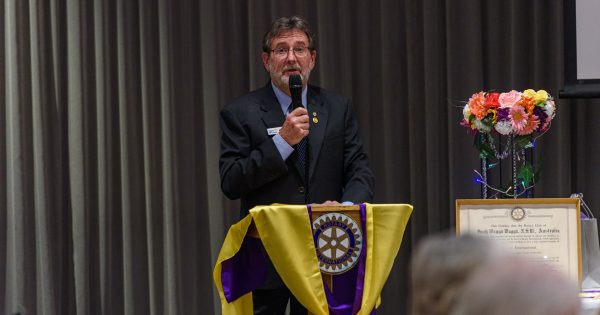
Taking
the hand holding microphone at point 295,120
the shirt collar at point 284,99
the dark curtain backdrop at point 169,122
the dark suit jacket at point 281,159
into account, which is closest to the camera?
the hand holding microphone at point 295,120

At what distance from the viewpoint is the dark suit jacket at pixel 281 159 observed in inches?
122

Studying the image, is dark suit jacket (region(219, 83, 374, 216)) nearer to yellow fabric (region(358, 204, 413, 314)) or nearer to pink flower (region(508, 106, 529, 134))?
yellow fabric (region(358, 204, 413, 314))

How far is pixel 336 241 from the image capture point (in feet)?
9.14

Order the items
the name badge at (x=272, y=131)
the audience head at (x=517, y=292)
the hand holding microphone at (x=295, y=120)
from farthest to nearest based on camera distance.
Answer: the name badge at (x=272, y=131) < the hand holding microphone at (x=295, y=120) < the audience head at (x=517, y=292)

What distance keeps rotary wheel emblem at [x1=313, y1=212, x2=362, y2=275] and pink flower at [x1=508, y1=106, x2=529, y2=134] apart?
0.75 meters

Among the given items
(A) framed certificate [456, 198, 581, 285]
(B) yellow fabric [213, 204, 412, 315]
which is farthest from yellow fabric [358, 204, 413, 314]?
(A) framed certificate [456, 198, 581, 285]

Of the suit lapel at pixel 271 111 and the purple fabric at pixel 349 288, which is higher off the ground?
the suit lapel at pixel 271 111

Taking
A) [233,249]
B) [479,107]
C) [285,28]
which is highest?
[285,28]

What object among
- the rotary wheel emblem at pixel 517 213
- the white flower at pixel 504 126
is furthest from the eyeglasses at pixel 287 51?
the rotary wheel emblem at pixel 517 213

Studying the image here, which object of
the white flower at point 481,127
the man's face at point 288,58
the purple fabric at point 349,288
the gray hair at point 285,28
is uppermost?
the gray hair at point 285,28

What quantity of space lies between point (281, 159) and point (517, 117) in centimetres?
84

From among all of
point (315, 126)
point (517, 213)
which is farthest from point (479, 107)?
point (315, 126)

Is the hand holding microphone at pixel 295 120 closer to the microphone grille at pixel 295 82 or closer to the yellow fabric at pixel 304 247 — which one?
the microphone grille at pixel 295 82

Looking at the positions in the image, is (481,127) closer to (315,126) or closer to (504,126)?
(504,126)
